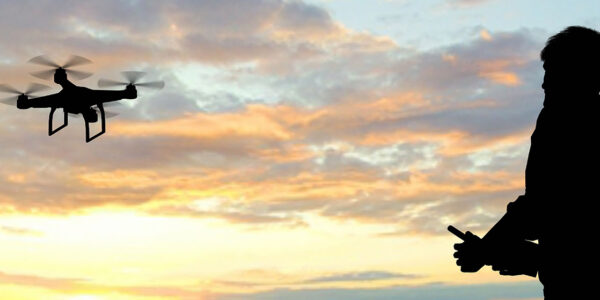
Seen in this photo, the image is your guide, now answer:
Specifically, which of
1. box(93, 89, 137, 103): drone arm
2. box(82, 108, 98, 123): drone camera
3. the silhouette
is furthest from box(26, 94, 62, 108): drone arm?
the silhouette

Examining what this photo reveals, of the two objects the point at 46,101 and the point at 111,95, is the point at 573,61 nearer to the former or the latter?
the point at 111,95

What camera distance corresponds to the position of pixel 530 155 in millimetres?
5633

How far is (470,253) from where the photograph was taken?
19.9 ft

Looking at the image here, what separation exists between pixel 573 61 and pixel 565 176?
833 mm

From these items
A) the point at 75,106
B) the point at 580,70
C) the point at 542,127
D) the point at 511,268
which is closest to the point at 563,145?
the point at 542,127

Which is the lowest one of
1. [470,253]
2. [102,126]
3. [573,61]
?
[470,253]

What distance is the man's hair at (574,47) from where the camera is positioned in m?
5.62

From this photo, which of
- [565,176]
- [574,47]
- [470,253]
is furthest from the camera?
[470,253]

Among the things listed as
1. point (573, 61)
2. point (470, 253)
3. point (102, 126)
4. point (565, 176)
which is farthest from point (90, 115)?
point (565, 176)

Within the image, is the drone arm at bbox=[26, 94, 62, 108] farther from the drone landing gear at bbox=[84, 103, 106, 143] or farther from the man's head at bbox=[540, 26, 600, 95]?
the man's head at bbox=[540, 26, 600, 95]

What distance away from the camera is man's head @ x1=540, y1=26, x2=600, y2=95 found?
5.63 m

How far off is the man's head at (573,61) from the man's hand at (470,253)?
1253mm

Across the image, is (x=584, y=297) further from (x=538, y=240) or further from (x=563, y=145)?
(x=563, y=145)

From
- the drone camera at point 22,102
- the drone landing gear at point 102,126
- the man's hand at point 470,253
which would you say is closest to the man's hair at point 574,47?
the man's hand at point 470,253
